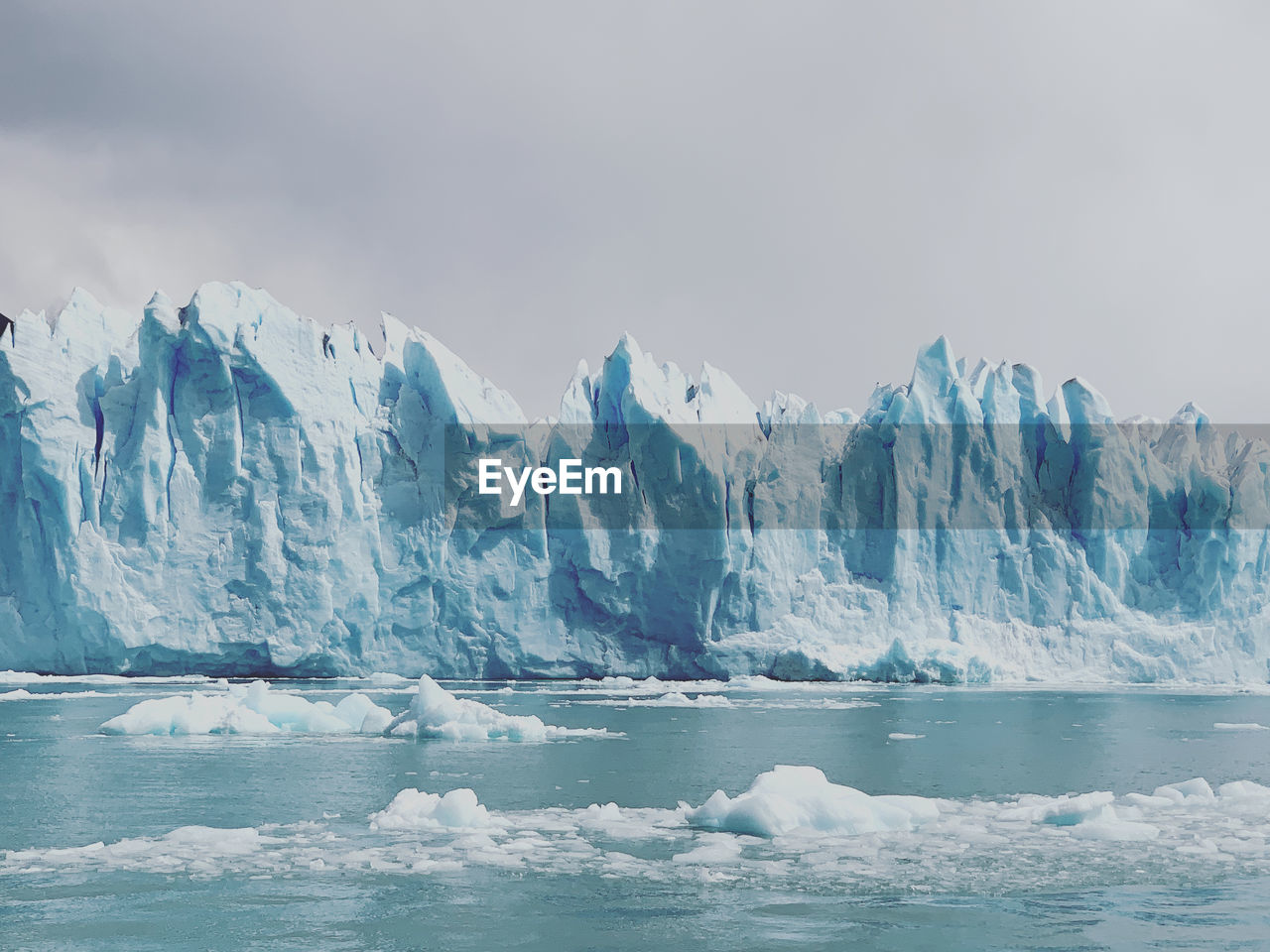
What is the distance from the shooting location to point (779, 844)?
360 inches

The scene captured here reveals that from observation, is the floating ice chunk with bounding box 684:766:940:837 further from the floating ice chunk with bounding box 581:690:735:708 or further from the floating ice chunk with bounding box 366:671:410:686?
the floating ice chunk with bounding box 366:671:410:686

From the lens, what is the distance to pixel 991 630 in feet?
103

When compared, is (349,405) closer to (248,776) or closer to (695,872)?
(248,776)

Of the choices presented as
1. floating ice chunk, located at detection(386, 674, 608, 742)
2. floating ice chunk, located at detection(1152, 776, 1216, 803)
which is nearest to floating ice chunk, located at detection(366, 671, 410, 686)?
floating ice chunk, located at detection(386, 674, 608, 742)

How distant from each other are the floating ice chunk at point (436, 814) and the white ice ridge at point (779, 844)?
0.01m

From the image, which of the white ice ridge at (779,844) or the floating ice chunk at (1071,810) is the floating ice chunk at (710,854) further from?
the floating ice chunk at (1071,810)

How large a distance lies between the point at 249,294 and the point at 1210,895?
25103 millimetres

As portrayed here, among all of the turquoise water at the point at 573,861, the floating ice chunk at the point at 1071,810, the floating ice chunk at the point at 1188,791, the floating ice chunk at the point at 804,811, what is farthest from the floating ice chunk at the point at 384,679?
the floating ice chunk at the point at 1071,810

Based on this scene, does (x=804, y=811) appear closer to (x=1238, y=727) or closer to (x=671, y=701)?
(x=1238, y=727)

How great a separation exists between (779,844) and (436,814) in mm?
2791

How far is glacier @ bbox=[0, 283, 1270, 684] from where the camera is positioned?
26844 millimetres

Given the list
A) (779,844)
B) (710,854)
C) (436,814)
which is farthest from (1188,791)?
(436,814)

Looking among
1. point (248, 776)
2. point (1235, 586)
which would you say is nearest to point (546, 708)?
point (248, 776)

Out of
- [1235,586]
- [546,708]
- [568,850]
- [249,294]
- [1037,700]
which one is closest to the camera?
[568,850]
